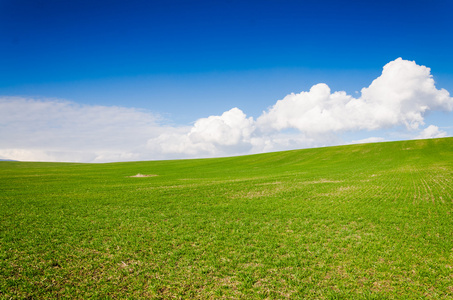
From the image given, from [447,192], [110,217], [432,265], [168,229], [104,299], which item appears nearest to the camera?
[104,299]

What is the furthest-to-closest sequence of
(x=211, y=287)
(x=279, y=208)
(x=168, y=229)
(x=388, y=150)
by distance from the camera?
(x=388, y=150) < (x=279, y=208) < (x=168, y=229) < (x=211, y=287)

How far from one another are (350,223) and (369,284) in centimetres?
737

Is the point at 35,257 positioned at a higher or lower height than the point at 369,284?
higher

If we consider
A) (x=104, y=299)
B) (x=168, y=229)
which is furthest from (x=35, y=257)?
(x=168, y=229)

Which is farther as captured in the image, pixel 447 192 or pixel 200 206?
pixel 447 192

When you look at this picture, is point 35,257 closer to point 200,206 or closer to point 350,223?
point 200,206

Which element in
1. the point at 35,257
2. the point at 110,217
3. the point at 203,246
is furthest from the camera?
the point at 110,217

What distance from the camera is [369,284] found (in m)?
8.59

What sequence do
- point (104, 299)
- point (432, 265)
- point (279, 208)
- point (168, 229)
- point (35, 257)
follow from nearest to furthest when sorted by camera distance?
point (104, 299), point (432, 265), point (35, 257), point (168, 229), point (279, 208)

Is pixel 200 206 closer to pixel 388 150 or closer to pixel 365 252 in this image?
pixel 365 252

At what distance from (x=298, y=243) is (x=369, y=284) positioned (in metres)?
3.93

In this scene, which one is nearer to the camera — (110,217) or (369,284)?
(369,284)

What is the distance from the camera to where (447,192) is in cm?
2309

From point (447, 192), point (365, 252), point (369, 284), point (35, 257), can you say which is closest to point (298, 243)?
point (365, 252)
